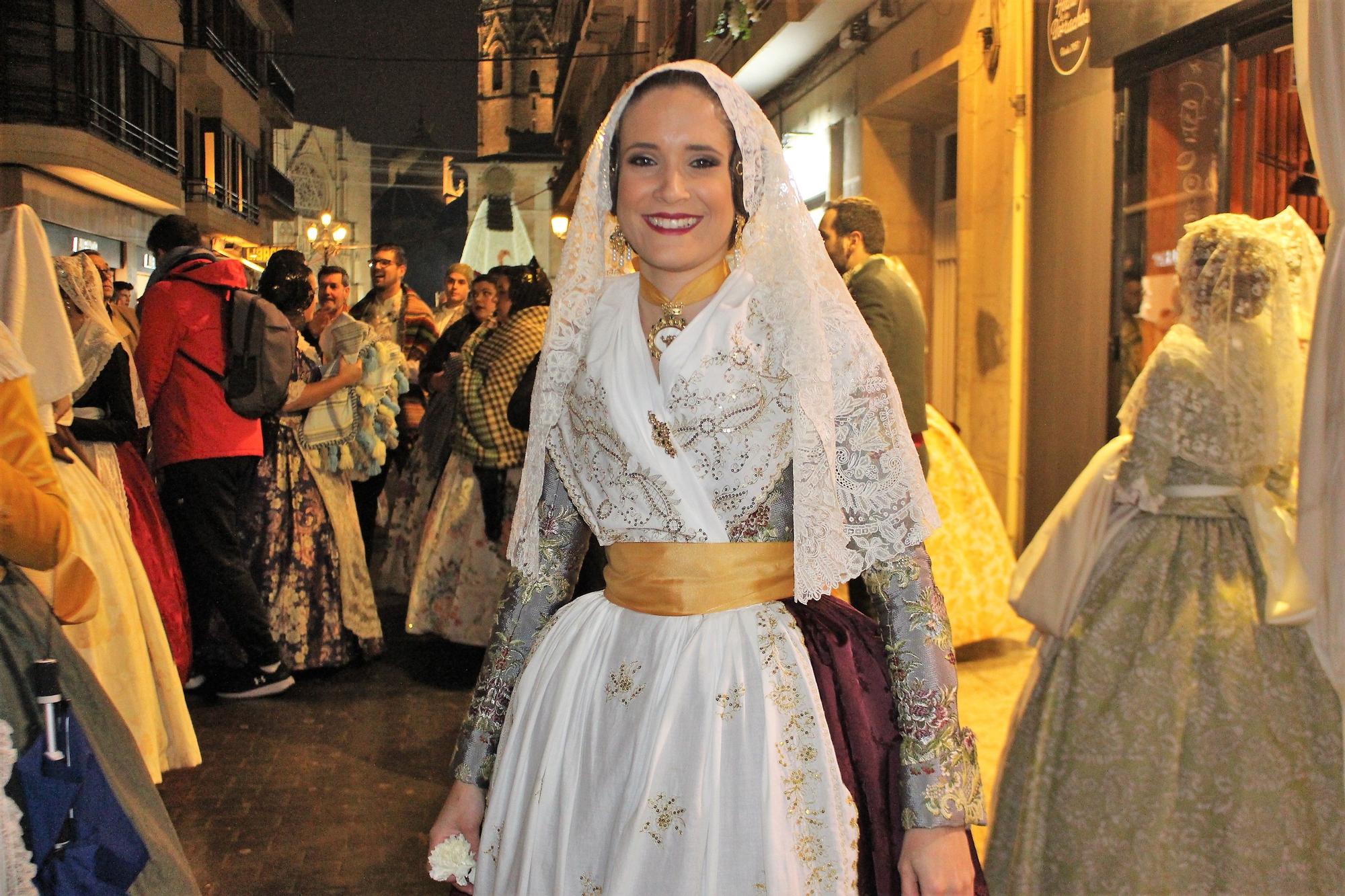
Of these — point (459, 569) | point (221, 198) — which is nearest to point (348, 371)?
point (459, 569)

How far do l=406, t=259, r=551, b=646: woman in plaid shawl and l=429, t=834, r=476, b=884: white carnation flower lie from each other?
3.57 metres

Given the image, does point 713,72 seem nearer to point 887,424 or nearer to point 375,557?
point 887,424

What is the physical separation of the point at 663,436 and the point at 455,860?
0.71 metres

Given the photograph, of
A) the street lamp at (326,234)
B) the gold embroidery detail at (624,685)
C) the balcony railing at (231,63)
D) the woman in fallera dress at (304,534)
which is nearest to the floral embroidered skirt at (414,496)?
the woman in fallera dress at (304,534)

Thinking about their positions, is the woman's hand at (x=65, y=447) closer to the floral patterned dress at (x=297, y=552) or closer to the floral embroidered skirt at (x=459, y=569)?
the floral patterned dress at (x=297, y=552)

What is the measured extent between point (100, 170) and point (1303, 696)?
15.2 m

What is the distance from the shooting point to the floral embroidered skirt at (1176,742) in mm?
2688

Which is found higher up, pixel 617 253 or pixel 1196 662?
pixel 617 253

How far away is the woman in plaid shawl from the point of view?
538 centimetres

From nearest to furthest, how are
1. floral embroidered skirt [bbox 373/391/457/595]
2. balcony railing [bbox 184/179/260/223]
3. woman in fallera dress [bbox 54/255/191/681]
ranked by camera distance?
woman in fallera dress [bbox 54/255/191/681] < floral embroidered skirt [bbox 373/391/457/595] < balcony railing [bbox 184/179/260/223]

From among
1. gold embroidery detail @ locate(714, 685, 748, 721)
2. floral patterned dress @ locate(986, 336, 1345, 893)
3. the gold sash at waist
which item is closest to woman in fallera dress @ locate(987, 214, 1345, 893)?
floral patterned dress @ locate(986, 336, 1345, 893)

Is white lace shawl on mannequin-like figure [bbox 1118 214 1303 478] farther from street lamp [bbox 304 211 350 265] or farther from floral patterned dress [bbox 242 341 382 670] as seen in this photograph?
street lamp [bbox 304 211 350 265]

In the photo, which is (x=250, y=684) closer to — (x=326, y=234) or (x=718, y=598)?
(x=326, y=234)

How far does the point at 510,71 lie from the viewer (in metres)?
7.65
